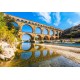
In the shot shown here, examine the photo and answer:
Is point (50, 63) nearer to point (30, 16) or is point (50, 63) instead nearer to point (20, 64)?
point (20, 64)

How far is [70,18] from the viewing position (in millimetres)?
5520
